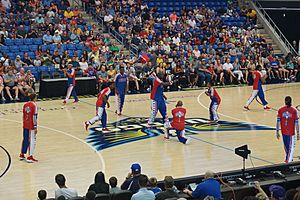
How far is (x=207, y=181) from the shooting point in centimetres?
855

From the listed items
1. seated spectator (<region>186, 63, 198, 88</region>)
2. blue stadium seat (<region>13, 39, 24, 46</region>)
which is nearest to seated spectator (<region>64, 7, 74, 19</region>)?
blue stadium seat (<region>13, 39, 24, 46</region>)

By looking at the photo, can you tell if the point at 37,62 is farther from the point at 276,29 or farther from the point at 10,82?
the point at 276,29

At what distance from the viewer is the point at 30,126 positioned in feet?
43.6

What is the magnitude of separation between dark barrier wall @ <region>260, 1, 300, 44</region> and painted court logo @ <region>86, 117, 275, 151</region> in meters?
20.9

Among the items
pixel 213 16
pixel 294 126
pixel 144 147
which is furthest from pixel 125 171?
pixel 213 16

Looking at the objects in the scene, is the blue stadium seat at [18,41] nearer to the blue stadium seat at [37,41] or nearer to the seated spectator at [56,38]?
the blue stadium seat at [37,41]

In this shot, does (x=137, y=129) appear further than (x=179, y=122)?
Yes

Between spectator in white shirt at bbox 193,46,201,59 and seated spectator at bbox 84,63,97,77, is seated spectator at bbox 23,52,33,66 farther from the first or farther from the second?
spectator in white shirt at bbox 193,46,201,59

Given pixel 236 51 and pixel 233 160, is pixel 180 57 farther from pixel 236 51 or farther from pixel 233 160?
pixel 233 160

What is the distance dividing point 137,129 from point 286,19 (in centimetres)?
2347

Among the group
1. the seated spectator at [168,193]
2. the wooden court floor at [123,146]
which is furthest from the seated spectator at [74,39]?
the seated spectator at [168,193]

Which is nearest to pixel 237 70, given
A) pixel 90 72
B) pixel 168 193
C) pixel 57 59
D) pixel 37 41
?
pixel 90 72

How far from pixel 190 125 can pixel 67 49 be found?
11.0 metres

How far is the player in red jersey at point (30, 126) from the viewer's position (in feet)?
43.4
